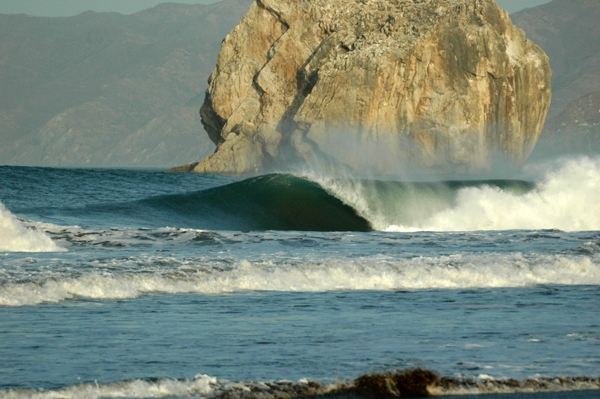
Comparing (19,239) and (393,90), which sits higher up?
(393,90)

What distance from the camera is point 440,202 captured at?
24266 millimetres

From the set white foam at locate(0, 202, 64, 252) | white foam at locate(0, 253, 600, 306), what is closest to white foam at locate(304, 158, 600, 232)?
white foam at locate(0, 253, 600, 306)

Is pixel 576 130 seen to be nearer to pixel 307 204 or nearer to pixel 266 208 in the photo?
pixel 307 204

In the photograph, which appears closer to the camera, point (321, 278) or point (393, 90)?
point (321, 278)

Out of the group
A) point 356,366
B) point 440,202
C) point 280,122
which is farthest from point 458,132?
point 356,366

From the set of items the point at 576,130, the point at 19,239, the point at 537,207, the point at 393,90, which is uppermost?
the point at 576,130

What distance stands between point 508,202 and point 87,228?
14237mm

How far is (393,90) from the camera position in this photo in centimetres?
5225

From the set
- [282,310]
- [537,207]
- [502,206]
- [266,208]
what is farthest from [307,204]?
[282,310]

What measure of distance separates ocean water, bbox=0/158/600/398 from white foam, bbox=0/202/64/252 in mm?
35

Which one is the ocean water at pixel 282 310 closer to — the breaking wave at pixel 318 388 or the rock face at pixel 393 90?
the breaking wave at pixel 318 388

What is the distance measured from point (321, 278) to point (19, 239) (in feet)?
20.6

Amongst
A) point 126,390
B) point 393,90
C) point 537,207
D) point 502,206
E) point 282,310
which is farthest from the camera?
point 393,90

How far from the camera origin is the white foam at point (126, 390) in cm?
448
